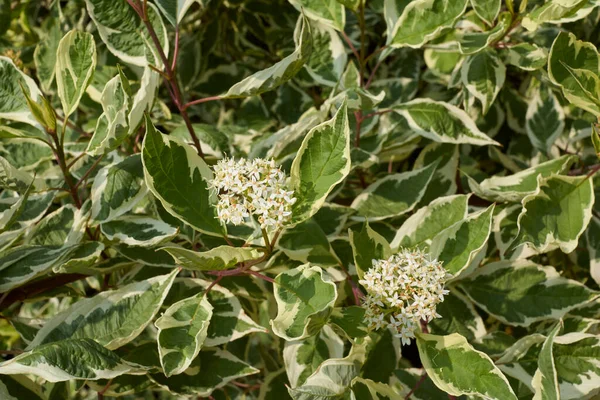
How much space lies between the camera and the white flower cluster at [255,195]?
94cm

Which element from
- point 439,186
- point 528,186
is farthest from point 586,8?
point 439,186

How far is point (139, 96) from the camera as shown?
1.05 meters

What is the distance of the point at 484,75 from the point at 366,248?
496 millimetres

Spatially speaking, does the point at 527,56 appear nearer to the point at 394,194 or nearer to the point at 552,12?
the point at 552,12

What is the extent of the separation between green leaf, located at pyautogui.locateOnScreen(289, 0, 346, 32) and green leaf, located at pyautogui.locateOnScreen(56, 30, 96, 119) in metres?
0.44

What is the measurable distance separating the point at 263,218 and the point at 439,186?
59 cm

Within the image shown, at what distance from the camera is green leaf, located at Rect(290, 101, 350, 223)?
37.8 inches

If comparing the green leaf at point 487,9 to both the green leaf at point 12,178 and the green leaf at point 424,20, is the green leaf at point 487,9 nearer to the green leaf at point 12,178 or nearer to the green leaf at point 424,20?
the green leaf at point 424,20

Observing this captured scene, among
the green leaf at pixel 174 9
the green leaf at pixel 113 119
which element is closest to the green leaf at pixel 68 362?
the green leaf at pixel 113 119

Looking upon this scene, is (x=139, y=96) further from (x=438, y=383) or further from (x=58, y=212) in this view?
(x=438, y=383)

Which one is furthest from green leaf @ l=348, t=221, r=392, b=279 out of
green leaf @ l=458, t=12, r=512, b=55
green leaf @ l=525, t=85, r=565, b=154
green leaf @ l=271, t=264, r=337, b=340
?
green leaf @ l=525, t=85, r=565, b=154

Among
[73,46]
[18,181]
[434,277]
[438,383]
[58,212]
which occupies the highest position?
[73,46]

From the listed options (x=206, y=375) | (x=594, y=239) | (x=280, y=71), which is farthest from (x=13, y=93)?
(x=594, y=239)

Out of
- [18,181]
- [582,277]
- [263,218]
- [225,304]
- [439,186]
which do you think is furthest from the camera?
[582,277]
